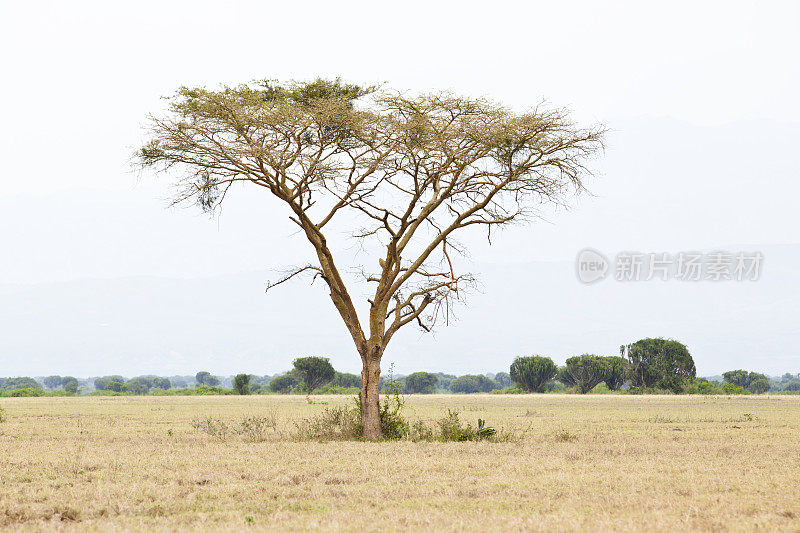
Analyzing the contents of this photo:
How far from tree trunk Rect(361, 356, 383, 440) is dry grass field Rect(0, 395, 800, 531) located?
143cm

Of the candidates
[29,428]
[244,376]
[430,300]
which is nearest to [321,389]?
[244,376]

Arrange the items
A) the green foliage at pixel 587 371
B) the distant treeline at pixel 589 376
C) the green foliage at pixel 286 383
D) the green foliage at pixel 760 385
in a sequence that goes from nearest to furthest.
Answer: the distant treeline at pixel 589 376 < the green foliage at pixel 587 371 < the green foliage at pixel 286 383 < the green foliage at pixel 760 385

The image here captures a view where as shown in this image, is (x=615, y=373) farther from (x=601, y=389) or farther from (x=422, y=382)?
(x=422, y=382)

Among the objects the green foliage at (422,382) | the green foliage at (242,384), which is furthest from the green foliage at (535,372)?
the green foliage at (422,382)

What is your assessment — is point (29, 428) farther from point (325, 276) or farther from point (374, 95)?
point (374, 95)

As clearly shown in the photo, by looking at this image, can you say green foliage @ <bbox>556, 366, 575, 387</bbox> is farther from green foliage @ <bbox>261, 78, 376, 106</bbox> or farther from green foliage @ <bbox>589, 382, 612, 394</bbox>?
green foliage @ <bbox>261, 78, 376, 106</bbox>

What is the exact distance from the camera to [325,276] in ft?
80.4

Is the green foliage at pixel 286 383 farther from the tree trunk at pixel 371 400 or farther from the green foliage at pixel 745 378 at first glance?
the tree trunk at pixel 371 400

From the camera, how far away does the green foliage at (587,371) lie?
12850 cm

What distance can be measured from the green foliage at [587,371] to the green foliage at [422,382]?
55792 mm

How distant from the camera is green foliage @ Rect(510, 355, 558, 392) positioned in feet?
439

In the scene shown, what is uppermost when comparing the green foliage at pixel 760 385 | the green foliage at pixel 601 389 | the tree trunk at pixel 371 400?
the green foliage at pixel 760 385

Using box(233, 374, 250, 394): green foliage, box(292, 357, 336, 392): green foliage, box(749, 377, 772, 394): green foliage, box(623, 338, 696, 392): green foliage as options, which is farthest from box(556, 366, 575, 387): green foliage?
box(749, 377, 772, 394): green foliage

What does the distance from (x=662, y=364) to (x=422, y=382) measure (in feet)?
246
